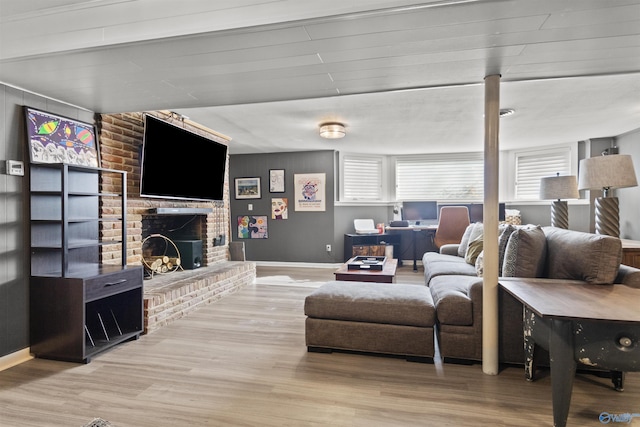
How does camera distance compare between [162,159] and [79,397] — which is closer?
[79,397]

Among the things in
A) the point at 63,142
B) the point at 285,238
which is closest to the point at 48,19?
the point at 63,142

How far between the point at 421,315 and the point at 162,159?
2.93 metres

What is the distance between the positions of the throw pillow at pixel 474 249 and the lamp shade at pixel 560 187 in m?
0.84

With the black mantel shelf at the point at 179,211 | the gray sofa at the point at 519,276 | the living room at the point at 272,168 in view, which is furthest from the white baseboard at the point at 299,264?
the gray sofa at the point at 519,276

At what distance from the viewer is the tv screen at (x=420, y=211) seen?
612 centimetres

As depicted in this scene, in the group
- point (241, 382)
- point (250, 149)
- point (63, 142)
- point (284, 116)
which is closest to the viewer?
point (241, 382)

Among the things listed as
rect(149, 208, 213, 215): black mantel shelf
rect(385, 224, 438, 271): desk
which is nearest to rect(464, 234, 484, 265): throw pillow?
rect(385, 224, 438, 271): desk

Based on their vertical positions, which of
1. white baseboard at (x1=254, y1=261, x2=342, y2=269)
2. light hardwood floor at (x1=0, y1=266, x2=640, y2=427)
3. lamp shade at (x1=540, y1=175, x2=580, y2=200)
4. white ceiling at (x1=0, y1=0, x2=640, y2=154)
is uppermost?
white ceiling at (x1=0, y1=0, x2=640, y2=154)

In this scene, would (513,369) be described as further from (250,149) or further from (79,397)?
(250,149)

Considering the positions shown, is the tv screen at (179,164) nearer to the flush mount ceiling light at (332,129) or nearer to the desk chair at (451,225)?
the flush mount ceiling light at (332,129)

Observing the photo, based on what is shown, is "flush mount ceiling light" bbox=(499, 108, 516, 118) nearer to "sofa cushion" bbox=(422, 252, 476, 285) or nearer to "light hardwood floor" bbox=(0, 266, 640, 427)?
"sofa cushion" bbox=(422, 252, 476, 285)

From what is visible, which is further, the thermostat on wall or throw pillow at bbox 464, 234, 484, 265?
throw pillow at bbox 464, 234, 484, 265

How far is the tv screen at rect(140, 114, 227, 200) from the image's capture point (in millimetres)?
3299

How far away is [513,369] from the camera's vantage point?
2.20 m
